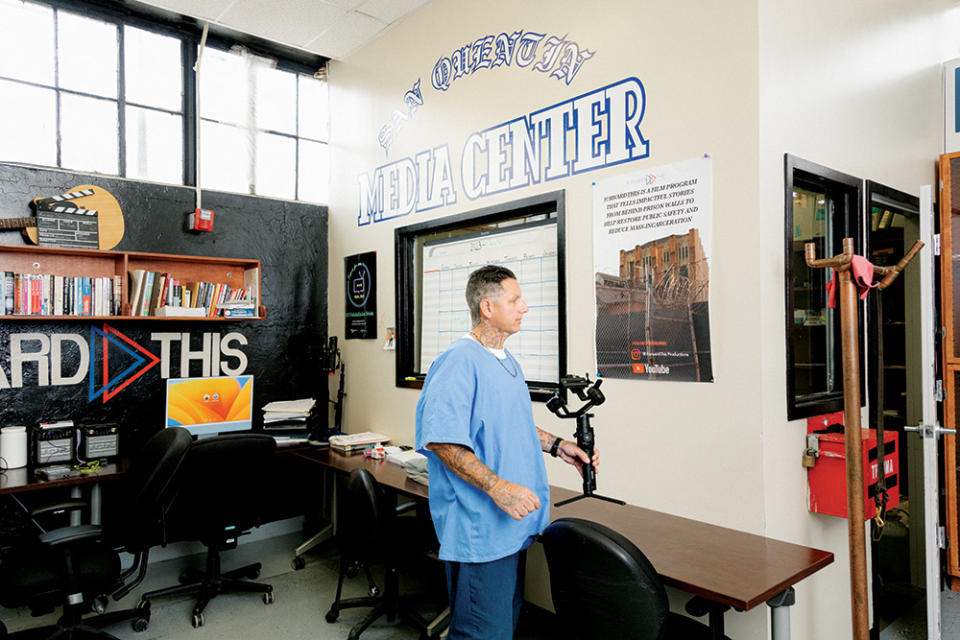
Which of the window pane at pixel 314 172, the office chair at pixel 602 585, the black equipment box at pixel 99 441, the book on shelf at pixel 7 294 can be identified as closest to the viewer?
the office chair at pixel 602 585

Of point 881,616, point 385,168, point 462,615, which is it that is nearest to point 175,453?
point 462,615

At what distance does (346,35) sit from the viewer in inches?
166

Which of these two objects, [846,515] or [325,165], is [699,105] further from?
[325,165]

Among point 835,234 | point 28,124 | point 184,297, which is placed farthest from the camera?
point 184,297

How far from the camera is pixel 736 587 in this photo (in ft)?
5.87

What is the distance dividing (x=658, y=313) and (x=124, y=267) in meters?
3.07

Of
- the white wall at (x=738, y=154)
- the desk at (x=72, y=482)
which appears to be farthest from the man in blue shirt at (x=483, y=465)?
the desk at (x=72, y=482)

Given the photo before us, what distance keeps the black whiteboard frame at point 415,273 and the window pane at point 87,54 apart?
211 centimetres

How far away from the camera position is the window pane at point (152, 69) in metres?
4.05

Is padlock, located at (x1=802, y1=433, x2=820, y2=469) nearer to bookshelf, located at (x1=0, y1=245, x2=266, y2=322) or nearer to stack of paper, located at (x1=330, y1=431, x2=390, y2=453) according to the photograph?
stack of paper, located at (x1=330, y1=431, x2=390, y2=453)

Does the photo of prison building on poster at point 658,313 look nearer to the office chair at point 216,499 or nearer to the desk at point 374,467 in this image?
the desk at point 374,467

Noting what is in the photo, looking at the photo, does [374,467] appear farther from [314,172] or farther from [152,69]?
[152,69]

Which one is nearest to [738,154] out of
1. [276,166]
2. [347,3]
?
[347,3]

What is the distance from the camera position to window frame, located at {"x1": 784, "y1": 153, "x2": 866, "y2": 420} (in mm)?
2344
